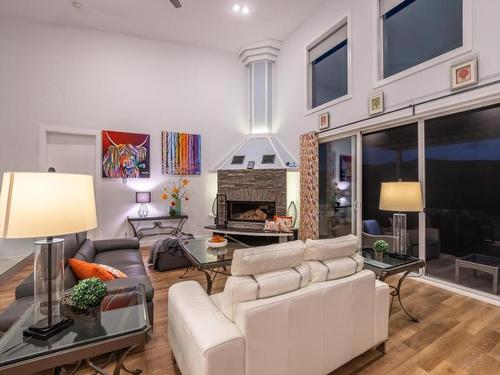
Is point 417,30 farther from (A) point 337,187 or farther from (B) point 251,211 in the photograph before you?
(B) point 251,211

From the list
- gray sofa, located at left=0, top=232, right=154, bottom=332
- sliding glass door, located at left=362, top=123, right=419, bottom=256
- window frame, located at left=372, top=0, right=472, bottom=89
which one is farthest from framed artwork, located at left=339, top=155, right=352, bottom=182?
gray sofa, located at left=0, top=232, right=154, bottom=332

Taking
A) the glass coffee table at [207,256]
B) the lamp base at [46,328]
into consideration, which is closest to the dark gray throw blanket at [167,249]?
the glass coffee table at [207,256]

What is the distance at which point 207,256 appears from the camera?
279 centimetres

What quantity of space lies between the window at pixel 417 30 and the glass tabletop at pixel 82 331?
420cm

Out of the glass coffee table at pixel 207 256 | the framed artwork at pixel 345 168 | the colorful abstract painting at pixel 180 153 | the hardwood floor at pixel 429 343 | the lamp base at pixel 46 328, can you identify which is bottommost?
the hardwood floor at pixel 429 343

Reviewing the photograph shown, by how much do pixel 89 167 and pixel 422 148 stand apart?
591cm

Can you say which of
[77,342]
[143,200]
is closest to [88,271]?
[77,342]

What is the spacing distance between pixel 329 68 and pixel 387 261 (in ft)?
13.3

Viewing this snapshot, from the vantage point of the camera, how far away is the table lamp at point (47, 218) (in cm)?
106

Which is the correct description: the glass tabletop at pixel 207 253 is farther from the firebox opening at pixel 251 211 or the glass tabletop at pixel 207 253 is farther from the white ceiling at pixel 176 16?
the white ceiling at pixel 176 16

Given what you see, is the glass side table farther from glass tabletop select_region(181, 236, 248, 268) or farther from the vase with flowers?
the vase with flowers

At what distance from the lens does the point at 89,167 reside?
526 centimetres

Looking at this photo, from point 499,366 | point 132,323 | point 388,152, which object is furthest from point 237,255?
point 388,152

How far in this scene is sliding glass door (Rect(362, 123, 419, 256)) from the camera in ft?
11.8
